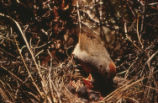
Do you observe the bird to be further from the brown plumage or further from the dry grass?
the dry grass

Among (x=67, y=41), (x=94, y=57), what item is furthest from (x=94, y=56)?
(x=67, y=41)

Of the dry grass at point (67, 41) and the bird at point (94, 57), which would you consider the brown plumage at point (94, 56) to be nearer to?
the bird at point (94, 57)

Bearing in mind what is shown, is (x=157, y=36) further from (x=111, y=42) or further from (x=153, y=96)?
(x=153, y=96)

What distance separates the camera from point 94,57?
1487 mm

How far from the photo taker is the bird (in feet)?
4.72

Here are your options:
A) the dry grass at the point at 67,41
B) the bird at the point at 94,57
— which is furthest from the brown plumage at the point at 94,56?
the dry grass at the point at 67,41

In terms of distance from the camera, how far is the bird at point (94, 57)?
1.44 metres

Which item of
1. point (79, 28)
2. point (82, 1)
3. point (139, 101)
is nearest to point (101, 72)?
point (139, 101)

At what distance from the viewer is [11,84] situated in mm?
1356

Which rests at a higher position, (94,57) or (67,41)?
(67,41)

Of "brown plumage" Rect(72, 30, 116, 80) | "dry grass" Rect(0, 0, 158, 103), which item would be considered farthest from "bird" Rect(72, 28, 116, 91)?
"dry grass" Rect(0, 0, 158, 103)

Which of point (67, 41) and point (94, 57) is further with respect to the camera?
point (67, 41)

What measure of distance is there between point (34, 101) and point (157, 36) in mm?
1260

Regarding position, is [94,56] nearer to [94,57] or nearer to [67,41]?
[94,57]
